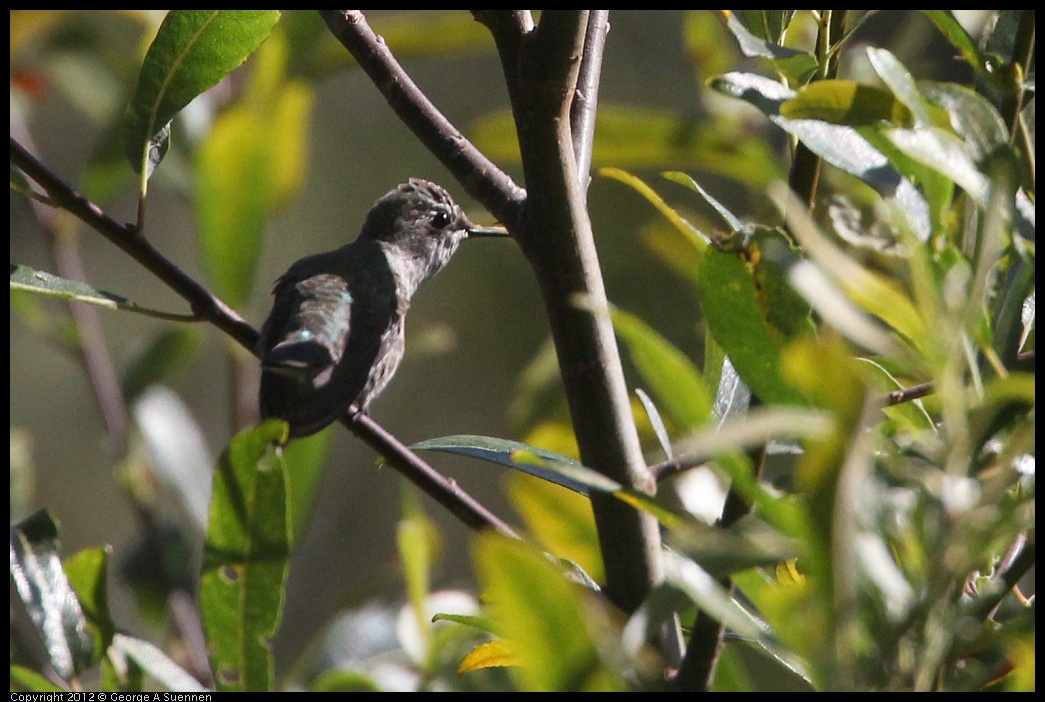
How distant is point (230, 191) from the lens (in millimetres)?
1872

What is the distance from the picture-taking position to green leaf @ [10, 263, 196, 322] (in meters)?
1.13

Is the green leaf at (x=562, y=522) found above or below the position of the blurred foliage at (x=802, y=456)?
below

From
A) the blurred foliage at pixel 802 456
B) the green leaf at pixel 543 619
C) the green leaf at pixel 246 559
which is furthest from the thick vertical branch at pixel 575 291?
the green leaf at pixel 543 619

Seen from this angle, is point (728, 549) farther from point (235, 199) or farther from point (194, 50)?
point (235, 199)

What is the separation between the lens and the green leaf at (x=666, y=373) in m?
0.60

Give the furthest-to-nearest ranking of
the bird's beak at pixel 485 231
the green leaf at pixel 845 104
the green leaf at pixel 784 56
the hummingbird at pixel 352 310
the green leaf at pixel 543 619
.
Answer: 1. the bird's beak at pixel 485 231
2. the hummingbird at pixel 352 310
3. the green leaf at pixel 784 56
4. the green leaf at pixel 845 104
5. the green leaf at pixel 543 619

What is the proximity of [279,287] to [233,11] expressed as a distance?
133cm

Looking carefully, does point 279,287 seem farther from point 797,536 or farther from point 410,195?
point 797,536

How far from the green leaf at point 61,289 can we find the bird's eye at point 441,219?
1.76 metres

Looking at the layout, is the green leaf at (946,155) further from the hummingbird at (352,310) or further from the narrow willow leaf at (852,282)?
the hummingbird at (352,310)

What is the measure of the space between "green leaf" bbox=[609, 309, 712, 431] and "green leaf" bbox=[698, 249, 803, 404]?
4.2 inches
